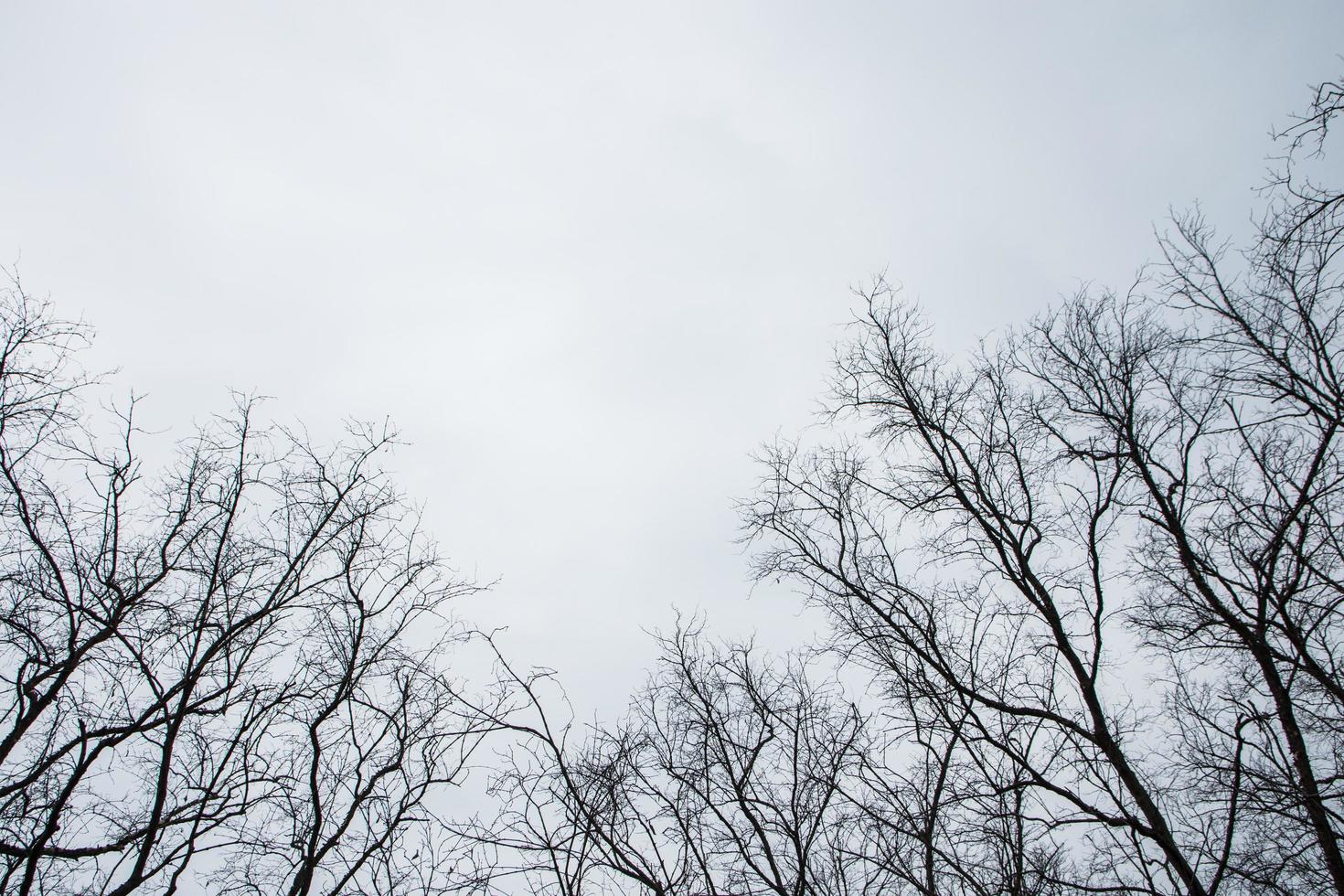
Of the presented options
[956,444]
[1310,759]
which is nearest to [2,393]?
[956,444]

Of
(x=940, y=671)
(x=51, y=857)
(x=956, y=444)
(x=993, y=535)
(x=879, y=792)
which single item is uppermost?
Answer: (x=956, y=444)

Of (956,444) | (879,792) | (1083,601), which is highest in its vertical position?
(956,444)

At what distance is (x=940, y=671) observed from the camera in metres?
6.97

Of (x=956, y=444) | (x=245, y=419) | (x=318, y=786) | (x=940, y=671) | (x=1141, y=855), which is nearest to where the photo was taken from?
(x=1141, y=855)

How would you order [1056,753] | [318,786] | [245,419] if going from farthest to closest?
[245,419] → [318,786] → [1056,753]

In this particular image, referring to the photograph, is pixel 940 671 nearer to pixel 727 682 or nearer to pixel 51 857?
pixel 727 682

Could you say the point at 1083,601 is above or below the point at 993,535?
below

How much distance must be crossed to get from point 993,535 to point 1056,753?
7.36 feet

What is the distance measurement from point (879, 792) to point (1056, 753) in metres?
1.64

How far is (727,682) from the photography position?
8.09 m

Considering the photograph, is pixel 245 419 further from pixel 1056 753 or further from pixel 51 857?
pixel 1056 753

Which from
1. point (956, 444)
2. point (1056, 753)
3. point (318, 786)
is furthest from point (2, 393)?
point (1056, 753)

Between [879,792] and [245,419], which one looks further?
[245,419]

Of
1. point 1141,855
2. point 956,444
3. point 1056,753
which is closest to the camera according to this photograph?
point 1141,855
